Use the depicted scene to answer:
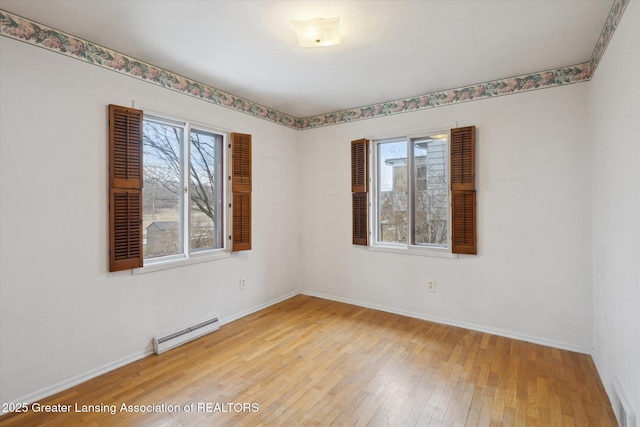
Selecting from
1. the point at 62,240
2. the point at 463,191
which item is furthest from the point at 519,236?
the point at 62,240

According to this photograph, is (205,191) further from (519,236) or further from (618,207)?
(618,207)

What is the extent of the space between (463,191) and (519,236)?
67 cm

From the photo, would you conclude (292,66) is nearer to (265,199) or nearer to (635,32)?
(265,199)

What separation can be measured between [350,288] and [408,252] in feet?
3.15

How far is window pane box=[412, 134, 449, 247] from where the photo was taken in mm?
3480

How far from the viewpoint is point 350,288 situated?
4.09 metres

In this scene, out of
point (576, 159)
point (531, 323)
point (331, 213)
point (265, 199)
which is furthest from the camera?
point (331, 213)

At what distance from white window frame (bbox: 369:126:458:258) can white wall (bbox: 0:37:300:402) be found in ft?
7.40

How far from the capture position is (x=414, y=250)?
3586 millimetres

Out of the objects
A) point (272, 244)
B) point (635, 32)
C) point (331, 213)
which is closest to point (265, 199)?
point (272, 244)

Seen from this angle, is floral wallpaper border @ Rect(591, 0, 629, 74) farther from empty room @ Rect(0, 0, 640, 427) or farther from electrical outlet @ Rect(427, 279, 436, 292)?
electrical outlet @ Rect(427, 279, 436, 292)

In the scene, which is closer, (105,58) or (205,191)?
(105,58)

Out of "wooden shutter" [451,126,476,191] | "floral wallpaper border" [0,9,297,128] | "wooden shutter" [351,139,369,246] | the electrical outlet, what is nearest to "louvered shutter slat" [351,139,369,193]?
"wooden shutter" [351,139,369,246]

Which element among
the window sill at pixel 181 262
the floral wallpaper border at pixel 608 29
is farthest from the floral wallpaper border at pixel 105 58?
the floral wallpaper border at pixel 608 29
